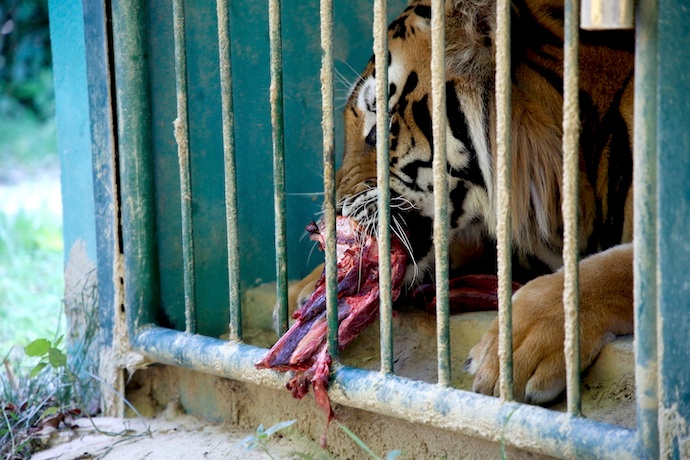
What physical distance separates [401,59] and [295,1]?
49 cm

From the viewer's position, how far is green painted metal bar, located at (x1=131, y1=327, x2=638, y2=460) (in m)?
1.50

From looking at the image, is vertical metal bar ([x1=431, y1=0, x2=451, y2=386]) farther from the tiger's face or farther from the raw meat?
the tiger's face

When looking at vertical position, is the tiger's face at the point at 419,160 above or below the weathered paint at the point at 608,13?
below

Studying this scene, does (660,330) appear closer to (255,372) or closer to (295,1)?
(255,372)

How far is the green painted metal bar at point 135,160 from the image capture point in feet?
A: 7.63

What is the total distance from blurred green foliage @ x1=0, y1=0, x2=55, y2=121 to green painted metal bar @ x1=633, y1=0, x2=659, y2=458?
8539mm

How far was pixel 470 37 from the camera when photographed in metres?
2.14

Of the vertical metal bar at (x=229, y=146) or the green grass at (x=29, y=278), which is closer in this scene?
the vertical metal bar at (x=229, y=146)

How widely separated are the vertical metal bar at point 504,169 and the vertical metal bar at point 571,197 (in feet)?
0.35

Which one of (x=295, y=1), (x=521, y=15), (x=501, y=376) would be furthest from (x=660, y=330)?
(x=295, y=1)

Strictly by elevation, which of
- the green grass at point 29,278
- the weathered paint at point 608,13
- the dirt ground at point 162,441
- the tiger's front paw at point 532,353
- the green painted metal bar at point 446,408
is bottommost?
the dirt ground at point 162,441

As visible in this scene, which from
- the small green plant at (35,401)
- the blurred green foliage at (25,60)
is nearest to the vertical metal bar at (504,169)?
the small green plant at (35,401)

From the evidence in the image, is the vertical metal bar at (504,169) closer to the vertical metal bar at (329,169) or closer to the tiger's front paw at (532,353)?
the tiger's front paw at (532,353)

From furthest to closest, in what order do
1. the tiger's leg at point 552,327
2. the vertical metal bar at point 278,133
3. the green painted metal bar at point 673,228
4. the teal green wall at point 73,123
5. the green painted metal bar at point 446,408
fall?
the teal green wall at point 73,123 → the vertical metal bar at point 278,133 → the tiger's leg at point 552,327 → the green painted metal bar at point 446,408 → the green painted metal bar at point 673,228
